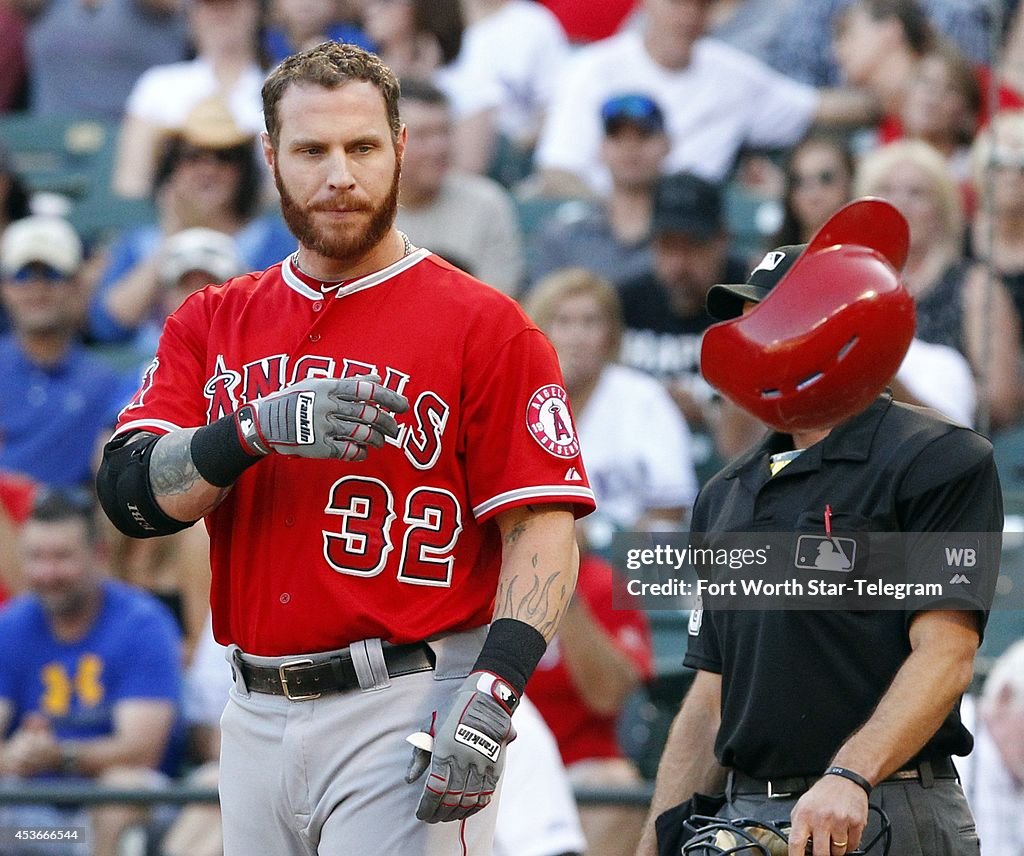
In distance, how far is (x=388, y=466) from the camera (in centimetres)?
300

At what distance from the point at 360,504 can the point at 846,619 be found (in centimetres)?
84

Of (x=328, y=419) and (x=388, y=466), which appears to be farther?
(x=388, y=466)

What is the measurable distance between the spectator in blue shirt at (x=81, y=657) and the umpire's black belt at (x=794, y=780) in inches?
126

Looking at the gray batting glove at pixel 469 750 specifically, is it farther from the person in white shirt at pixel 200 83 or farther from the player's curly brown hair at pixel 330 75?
the person in white shirt at pixel 200 83

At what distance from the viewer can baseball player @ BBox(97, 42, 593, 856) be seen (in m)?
2.95

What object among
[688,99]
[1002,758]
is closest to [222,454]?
[1002,758]

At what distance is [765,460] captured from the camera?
3213mm

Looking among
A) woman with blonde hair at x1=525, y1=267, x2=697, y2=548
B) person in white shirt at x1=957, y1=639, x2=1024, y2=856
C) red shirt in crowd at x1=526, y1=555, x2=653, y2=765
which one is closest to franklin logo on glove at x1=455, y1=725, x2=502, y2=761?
person in white shirt at x1=957, y1=639, x2=1024, y2=856

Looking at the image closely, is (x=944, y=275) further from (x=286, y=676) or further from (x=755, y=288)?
(x=286, y=676)

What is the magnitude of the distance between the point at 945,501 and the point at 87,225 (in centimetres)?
652

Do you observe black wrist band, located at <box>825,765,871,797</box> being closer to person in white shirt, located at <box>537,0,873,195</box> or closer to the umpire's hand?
the umpire's hand

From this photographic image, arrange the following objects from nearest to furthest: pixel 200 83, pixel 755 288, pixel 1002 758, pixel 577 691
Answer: pixel 755 288, pixel 1002 758, pixel 577 691, pixel 200 83

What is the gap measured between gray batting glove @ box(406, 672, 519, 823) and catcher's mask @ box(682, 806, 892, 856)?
15.9 inches

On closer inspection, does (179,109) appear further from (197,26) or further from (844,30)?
(844,30)
